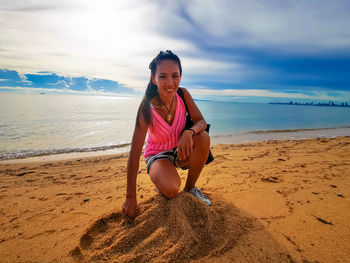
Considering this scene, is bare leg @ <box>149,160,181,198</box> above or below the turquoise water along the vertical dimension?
above

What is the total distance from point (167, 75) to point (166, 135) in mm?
742

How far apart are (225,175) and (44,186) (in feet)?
11.1

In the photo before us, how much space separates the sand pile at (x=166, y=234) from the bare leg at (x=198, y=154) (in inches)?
16.9

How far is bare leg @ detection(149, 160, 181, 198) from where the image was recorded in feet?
6.57

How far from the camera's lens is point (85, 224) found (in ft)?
6.81

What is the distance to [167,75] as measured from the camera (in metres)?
2.12

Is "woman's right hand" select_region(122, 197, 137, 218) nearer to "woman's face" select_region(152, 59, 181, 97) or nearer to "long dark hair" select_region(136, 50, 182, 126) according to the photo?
"long dark hair" select_region(136, 50, 182, 126)

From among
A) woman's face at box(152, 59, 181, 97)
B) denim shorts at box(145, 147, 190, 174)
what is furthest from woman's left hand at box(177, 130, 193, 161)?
woman's face at box(152, 59, 181, 97)

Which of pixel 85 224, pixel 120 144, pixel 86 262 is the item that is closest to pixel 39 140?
pixel 120 144

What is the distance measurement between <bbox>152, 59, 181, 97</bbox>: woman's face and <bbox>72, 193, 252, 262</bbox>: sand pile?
1.23 m

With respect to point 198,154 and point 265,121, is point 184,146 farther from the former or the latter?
point 265,121

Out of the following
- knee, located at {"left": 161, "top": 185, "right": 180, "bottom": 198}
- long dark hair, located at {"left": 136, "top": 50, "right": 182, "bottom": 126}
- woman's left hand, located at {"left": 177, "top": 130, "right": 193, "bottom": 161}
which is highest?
long dark hair, located at {"left": 136, "top": 50, "right": 182, "bottom": 126}

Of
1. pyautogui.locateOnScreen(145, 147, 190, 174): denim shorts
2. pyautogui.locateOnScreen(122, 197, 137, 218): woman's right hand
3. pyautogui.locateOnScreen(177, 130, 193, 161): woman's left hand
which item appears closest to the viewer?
pyautogui.locateOnScreen(122, 197, 137, 218): woman's right hand

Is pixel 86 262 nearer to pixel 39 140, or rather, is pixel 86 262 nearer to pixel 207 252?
pixel 207 252
